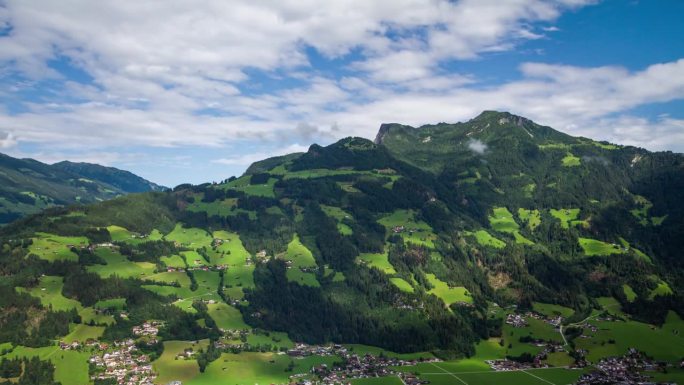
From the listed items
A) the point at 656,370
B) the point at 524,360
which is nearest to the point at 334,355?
the point at 524,360

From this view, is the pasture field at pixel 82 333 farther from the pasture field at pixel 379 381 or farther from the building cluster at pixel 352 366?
the pasture field at pixel 379 381

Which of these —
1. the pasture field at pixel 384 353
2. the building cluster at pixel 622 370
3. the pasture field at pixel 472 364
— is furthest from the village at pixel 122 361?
the building cluster at pixel 622 370

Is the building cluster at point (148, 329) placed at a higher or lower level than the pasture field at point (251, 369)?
higher

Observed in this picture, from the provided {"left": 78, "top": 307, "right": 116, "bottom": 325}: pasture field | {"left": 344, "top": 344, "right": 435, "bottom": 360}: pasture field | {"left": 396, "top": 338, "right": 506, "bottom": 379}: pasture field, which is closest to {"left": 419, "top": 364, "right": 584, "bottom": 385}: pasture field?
{"left": 396, "top": 338, "right": 506, "bottom": 379}: pasture field

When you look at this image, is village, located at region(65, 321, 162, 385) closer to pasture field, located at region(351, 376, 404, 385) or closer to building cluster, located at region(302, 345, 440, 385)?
building cluster, located at region(302, 345, 440, 385)

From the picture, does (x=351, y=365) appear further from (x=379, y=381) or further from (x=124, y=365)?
(x=124, y=365)
